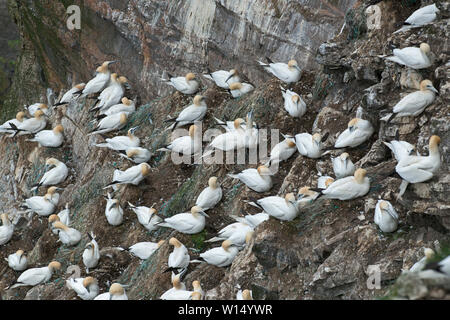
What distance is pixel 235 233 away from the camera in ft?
36.0

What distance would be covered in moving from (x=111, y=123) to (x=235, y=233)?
6.09 metres

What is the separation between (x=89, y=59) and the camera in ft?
64.5

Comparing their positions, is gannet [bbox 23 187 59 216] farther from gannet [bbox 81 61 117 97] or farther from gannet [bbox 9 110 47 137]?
gannet [bbox 9 110 47 137]

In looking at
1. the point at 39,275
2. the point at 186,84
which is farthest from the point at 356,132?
the point at 39,275

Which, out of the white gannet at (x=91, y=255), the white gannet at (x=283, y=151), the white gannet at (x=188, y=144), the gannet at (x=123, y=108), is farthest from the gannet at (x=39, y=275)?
the white gannet at (x=283, y=151)

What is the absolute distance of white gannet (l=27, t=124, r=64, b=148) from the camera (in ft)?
59.6

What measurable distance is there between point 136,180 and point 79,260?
1.75 metres

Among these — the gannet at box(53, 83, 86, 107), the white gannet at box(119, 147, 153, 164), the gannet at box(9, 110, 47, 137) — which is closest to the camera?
the white gannet at box(119, 147, 153, 164)

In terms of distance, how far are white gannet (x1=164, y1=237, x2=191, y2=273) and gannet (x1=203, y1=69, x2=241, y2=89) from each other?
14.7 ft

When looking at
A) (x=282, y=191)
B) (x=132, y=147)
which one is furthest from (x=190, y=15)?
(x=282, y=191)

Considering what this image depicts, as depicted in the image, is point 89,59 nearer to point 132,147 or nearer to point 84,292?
point 132,147

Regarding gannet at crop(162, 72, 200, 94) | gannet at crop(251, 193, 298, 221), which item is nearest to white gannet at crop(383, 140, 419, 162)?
gannet at crop(251, 193, 298, 221)

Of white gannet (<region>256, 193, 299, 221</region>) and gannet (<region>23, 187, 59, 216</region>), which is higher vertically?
white gannet (<region>256, 193, 299, 221</region>)

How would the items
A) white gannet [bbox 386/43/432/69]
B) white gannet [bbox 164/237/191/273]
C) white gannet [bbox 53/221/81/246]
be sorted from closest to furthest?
white gannet [bbox 386/43/432/69] → white gannet [bbox 164/237/191/273] → white gannet [bbox 53/221/81/246]
